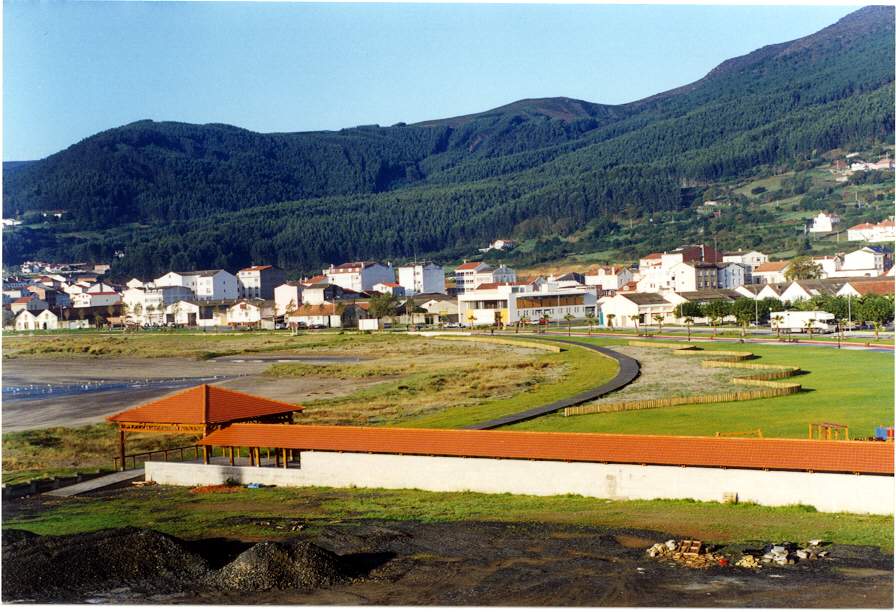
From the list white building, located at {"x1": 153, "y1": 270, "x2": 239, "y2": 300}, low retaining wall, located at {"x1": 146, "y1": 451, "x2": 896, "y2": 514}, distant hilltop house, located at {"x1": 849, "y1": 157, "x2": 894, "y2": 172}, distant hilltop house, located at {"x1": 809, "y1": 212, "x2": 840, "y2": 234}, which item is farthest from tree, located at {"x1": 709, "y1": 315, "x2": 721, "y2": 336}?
distant hilltop house, located at {"x1": 849, "y1": 157, "x2": 894, "y2": 172}

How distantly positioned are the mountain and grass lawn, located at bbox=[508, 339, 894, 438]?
64.6m

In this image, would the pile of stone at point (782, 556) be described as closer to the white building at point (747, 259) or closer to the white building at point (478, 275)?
the white building at point (747, 259)

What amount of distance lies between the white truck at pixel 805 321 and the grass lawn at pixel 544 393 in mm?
16865

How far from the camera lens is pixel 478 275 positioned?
367 ft

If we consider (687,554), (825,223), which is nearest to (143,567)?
(687,554)

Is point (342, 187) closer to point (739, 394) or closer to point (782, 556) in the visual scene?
point (739, 394)

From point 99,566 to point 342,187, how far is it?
17918 cm

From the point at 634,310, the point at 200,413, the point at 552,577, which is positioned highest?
the point at 634,310

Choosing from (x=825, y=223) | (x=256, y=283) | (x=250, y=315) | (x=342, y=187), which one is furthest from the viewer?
(x=342, y=187)

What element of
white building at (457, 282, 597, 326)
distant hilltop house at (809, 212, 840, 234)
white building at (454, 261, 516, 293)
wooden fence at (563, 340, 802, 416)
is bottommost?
wooden fence at (563, 340, 802, 416)

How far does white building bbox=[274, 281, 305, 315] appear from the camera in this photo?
90875 mm

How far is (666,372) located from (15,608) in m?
28.5

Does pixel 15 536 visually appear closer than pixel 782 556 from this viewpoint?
No

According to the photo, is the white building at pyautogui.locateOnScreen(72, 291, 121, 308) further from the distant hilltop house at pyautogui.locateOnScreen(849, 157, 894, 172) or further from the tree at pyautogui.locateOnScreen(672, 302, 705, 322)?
the distant hilltop house at pyautogui.locateOnScreen(849, 157, 894, 172)
